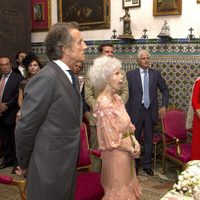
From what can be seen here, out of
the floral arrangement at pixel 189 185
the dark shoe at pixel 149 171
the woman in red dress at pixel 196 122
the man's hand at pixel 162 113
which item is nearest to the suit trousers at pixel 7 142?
the dark shoe at pixel 149 171

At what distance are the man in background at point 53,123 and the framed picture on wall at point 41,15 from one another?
533 centimetres

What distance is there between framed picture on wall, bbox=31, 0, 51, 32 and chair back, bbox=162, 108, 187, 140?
11.5 feet

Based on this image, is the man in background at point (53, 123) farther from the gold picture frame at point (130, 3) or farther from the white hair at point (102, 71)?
the gold picture frame at point (130, 3)

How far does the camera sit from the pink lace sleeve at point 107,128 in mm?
3096

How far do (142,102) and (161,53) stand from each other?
1.20 meters

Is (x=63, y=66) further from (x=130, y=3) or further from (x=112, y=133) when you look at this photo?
(x=130, y=3)

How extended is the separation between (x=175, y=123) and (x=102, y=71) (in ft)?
8.58

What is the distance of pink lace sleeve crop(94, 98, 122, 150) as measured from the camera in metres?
3.10

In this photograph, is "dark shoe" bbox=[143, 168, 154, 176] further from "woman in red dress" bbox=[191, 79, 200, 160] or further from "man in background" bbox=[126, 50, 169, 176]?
"woman in red dress" bbox=[191, 79, 200, 160]

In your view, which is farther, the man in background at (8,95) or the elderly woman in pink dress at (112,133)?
the man in background at (8,95)

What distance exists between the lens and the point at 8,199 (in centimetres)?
→ 455

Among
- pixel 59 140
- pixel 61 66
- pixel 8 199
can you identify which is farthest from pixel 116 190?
pixel 8 199

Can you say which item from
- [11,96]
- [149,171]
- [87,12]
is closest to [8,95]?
[11,96]

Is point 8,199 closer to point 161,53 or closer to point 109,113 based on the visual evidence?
point 109,113
